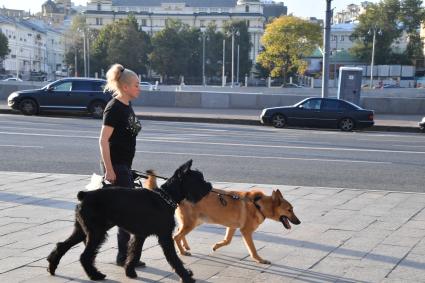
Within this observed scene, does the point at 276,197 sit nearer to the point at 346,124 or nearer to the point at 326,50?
the point at 346,124

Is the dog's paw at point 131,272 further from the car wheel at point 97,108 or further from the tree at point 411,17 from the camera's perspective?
the tree at point 411,17

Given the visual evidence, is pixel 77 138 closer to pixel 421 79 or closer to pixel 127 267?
pixel 127 267

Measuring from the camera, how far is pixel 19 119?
24016mm

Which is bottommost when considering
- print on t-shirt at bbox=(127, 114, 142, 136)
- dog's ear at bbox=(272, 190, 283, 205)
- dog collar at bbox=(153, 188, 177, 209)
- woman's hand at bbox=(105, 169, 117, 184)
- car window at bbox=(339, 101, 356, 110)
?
car window at bbox=(339, 101, 356, 110)

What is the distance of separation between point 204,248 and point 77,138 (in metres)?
11.8

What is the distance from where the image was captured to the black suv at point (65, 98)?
25812mm

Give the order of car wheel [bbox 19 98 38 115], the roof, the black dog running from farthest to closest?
the roof → car wheel [bbox 19 98 38 115] → the black dog

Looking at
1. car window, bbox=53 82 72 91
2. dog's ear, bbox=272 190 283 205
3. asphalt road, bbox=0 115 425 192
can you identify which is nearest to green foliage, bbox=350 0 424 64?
car window, bbox=53 82 72 91

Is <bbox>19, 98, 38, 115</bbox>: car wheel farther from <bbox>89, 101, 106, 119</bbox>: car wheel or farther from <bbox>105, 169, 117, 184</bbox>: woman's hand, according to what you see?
<bbox>105, 169, 117, 184</bbox>: woman's hand

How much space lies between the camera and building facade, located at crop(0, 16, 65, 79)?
123125mm

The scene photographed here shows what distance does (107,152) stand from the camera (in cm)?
534

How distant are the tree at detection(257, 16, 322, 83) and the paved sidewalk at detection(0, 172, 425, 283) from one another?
2623 inches

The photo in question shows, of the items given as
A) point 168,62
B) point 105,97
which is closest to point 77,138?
point 105,97

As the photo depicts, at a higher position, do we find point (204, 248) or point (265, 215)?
point (265, 215)
